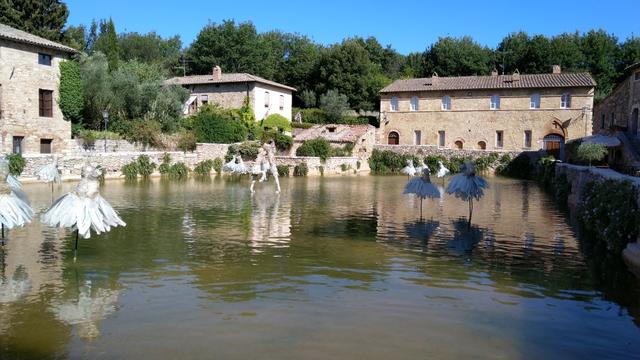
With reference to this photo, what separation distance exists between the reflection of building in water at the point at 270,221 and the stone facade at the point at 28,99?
1777 cm

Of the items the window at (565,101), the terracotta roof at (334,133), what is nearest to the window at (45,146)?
the terracotta roof at (334,133)

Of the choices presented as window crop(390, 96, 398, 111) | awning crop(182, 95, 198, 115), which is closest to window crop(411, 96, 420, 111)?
window crop(390, 96, 398, 111)

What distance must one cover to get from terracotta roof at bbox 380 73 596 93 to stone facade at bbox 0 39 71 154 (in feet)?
97.1

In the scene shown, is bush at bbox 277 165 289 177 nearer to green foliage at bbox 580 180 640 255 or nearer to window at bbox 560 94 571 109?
window at bbox 560 94 571 109

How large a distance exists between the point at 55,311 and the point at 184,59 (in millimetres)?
70304

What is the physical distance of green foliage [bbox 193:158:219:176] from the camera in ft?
122

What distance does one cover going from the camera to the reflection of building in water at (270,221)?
1264cm

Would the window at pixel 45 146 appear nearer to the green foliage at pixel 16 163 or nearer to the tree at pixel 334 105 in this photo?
the green foliage at pixel 16 163

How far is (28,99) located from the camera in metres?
33.0

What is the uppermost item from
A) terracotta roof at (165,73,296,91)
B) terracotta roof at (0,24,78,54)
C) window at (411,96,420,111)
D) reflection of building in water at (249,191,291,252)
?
terracotta roof at (165,73,296,91)

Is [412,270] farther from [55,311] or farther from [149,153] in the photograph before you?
[149,153]

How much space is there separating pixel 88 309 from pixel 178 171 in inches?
1109

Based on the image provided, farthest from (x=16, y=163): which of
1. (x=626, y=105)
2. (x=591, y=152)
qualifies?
(x=626, y=105)

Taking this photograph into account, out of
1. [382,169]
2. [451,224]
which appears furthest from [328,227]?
[382,169]
